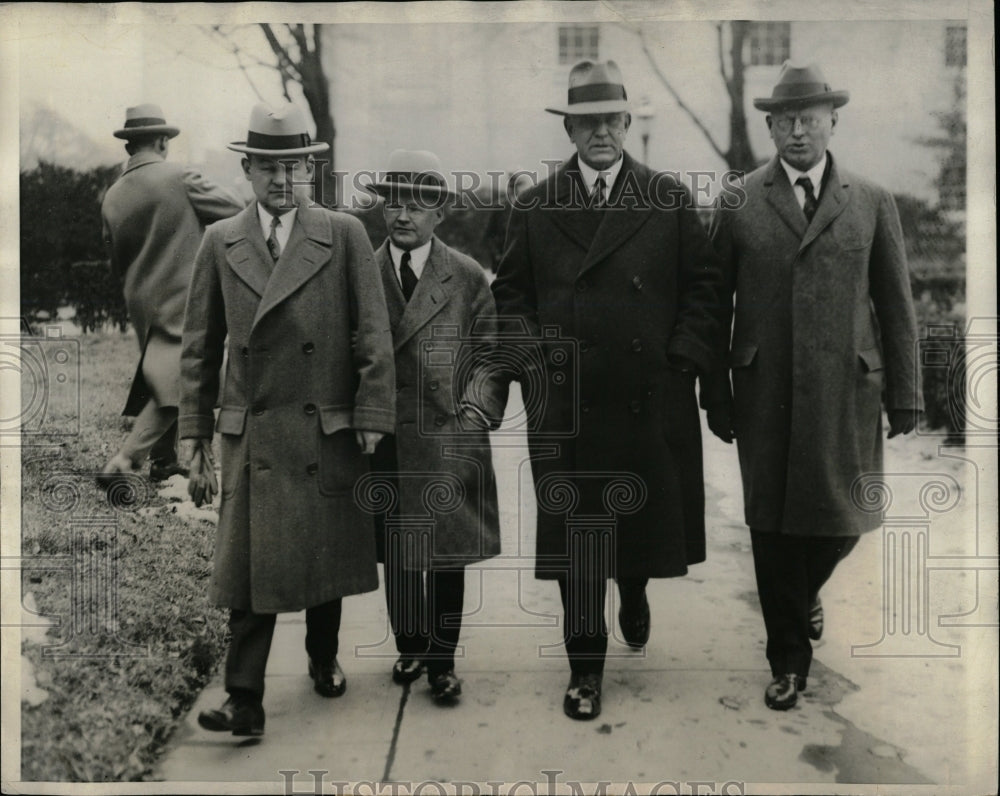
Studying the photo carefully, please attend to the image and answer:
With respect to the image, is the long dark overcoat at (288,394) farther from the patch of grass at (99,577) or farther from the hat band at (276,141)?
the patch of grass at (99,577)

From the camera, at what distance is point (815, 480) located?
370 cm

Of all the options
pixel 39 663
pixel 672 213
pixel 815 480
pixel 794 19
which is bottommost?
pixel 39 663

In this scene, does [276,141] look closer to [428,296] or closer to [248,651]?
[428,296]

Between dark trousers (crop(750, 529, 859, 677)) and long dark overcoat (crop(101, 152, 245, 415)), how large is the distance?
8.17 feet

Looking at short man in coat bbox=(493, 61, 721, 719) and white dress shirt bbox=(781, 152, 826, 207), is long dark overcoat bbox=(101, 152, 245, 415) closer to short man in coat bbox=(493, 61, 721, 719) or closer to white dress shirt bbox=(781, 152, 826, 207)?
short man in coat bbox=(493, 61, 721, 719)

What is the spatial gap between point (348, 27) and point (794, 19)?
183 centimetres

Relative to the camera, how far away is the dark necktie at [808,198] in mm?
3723

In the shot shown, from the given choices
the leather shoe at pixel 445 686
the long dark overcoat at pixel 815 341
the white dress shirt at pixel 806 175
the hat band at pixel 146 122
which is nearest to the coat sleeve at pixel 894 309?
the long dark overcoat at pixel 815 341

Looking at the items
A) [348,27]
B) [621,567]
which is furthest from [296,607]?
[348,27]

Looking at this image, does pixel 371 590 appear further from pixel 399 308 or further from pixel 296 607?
pixel 399 308

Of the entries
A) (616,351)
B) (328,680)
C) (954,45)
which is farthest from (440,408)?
(954,45)

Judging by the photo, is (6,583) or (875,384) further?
(6,583)

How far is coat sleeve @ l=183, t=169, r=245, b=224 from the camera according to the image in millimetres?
3910

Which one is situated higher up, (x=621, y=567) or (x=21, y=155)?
(x=21, y=155)
